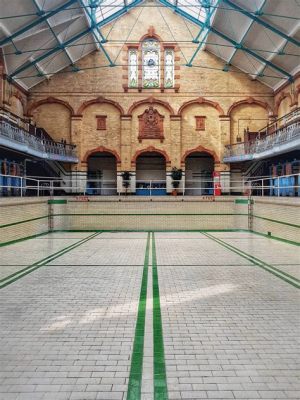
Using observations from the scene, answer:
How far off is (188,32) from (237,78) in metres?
4.99

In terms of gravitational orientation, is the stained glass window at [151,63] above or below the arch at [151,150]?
above

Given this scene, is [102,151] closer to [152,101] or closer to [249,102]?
[152,101]

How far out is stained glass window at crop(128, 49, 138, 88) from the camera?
26578mm

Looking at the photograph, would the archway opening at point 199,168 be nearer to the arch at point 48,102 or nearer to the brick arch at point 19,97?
the arch at point 48,102

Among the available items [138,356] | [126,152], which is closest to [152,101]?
[126,152]

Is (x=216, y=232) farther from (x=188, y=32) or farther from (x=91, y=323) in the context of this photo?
(x=188, y=32)

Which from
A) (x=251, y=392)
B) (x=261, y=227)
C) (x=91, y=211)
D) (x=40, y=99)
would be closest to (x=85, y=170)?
(x=40, y=99)

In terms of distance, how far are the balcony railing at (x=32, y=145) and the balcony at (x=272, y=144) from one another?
11.5 metres

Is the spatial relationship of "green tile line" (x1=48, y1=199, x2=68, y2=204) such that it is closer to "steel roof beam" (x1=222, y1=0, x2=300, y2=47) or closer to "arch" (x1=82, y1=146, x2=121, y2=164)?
"arch" (x1=82, y1=146, x2=121, y2=164)

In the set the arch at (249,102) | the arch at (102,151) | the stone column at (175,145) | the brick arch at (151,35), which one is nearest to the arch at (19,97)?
the arch at (102,151)

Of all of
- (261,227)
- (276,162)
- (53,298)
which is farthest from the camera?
(276,162)

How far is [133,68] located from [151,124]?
4441mm

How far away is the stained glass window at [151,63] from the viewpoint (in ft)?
87.2

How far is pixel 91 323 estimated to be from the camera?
4551 millimetres
